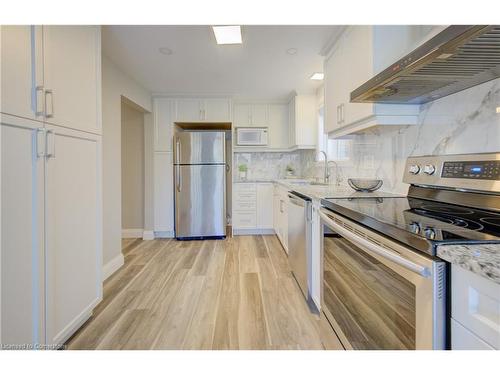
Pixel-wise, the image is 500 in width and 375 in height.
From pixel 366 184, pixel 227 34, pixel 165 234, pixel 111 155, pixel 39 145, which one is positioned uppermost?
pixel 227 34

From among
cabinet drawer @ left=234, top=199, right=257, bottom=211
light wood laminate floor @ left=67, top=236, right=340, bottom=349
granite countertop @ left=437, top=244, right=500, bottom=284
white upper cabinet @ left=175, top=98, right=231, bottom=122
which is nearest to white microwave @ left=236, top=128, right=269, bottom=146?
white upper cabinet @ left=175, top=98, right=231, bottom=122

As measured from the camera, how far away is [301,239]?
2.03 metres

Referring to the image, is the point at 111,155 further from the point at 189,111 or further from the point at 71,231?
the point at 189,111

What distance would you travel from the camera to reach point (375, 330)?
966 mm

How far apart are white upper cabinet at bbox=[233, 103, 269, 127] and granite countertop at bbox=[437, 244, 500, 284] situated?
403 cm

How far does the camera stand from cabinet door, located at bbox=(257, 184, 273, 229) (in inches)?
163

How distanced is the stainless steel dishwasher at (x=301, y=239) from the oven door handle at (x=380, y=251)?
1.83 ft

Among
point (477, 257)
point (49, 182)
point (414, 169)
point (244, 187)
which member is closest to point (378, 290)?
point (477, 257)

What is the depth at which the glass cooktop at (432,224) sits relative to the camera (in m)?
0.66

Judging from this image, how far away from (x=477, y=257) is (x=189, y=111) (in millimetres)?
3987

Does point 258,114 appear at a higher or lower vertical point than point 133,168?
higher

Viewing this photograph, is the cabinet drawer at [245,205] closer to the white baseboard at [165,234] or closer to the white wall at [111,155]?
the white baseboard at [165,234]

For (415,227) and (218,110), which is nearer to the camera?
(415,227)
